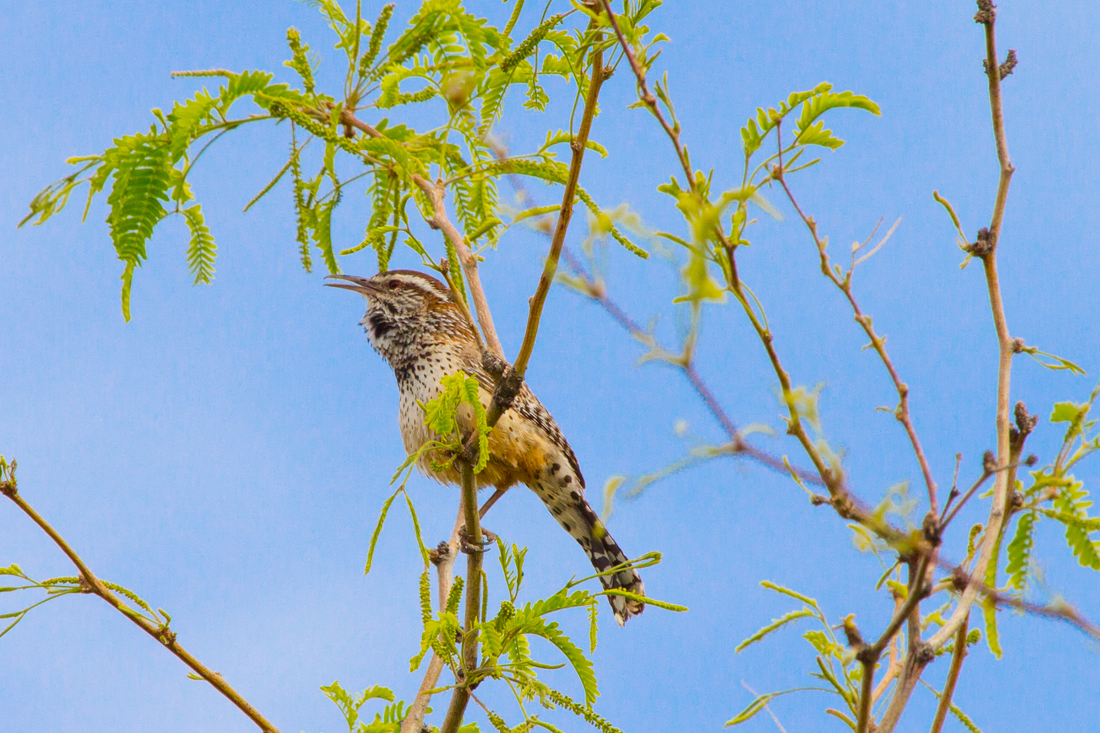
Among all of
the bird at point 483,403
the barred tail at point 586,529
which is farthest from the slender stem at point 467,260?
the barred tail at point 586,529

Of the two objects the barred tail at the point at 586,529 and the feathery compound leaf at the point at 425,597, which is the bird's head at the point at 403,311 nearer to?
the barred tail at the point at 586,529

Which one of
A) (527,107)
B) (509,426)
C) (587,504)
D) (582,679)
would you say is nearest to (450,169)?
(527,107)

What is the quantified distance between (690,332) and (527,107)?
1222mm

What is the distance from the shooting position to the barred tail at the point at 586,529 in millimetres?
3709

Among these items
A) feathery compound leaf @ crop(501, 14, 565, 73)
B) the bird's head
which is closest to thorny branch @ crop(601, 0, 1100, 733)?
feathery compound leaf @ crop(501, 14, 565, 73)

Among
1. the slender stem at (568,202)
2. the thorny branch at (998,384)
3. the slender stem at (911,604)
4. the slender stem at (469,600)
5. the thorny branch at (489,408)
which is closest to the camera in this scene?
the slender stem at (911,604)

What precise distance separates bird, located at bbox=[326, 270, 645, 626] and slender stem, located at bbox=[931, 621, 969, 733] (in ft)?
6.68

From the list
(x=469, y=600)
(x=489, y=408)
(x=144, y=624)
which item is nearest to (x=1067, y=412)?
(x=489, y=408)

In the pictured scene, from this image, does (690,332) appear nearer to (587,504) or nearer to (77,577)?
(77,577)

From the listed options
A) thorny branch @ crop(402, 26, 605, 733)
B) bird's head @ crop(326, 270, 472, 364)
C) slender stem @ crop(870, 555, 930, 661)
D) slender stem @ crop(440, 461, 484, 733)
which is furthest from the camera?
bird's head @ crop(326, 270, 472, 364)

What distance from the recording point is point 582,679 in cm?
200

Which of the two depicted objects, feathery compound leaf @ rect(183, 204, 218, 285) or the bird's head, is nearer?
feathery compound leaf @ rect(183, 204, 218, 285)

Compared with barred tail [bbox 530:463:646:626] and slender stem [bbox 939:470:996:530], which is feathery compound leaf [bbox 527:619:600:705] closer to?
slender stem [bbox 939:470:996:530]

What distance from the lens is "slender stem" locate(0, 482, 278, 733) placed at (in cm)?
197
